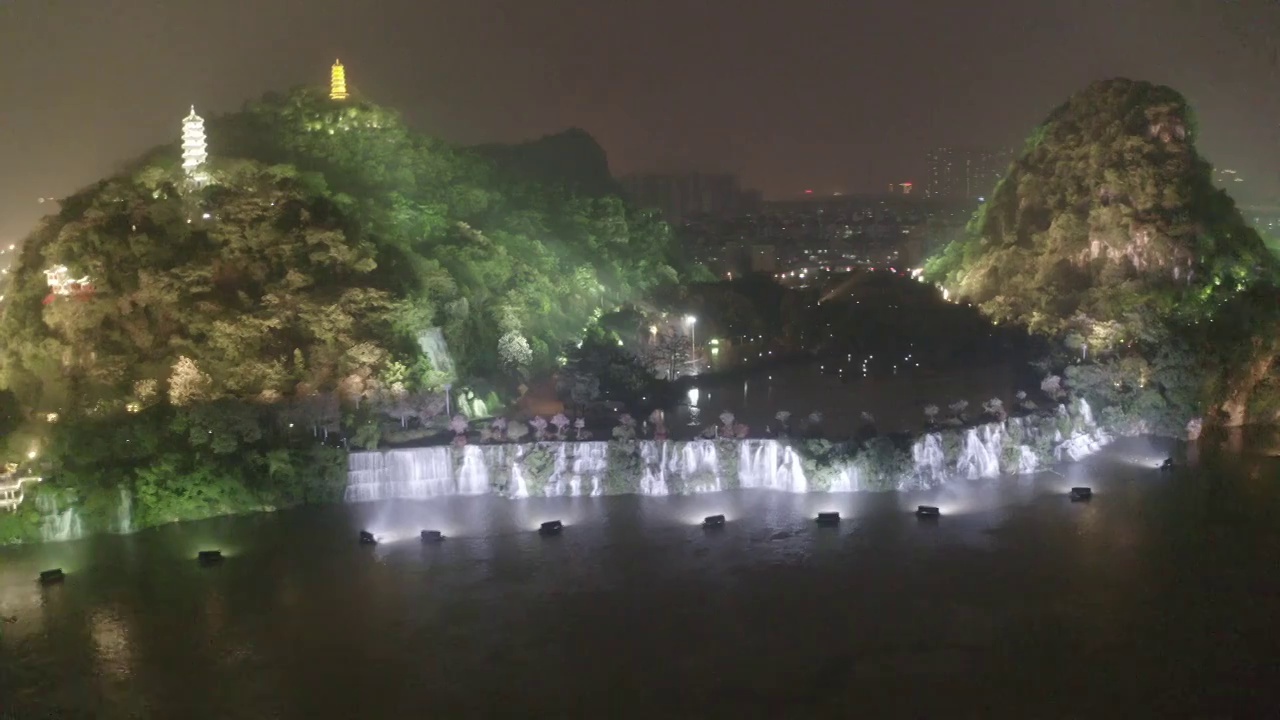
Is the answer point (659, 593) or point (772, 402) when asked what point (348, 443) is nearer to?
point (659, 593)

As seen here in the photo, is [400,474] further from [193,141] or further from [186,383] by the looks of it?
[193,141]

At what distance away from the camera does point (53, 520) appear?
20.0 metres

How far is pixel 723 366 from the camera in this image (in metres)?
35.4

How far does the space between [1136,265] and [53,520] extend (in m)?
29.9

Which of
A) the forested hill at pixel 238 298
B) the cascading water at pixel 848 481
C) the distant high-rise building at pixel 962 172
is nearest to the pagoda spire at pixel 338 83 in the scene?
the forested hill at pixel 238 298

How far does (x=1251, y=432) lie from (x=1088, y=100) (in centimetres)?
1375

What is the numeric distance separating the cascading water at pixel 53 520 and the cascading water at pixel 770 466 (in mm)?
14012

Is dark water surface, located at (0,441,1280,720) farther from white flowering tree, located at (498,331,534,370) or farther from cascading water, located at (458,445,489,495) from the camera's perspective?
white flowering tree, located at (498,331,534,370)

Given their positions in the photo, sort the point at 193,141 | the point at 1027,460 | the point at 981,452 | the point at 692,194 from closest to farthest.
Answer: the point at 981,452 → the point at 1027,460 → the point at 193,141 → the point at 692,194

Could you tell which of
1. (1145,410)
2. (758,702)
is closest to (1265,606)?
(758,702)

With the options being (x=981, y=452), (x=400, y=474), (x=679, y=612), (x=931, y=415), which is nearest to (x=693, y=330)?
(x=931, y=415)

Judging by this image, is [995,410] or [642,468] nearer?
[642,468]

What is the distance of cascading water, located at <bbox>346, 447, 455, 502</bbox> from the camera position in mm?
22422

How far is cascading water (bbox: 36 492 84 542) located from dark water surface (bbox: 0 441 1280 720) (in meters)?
0.48
